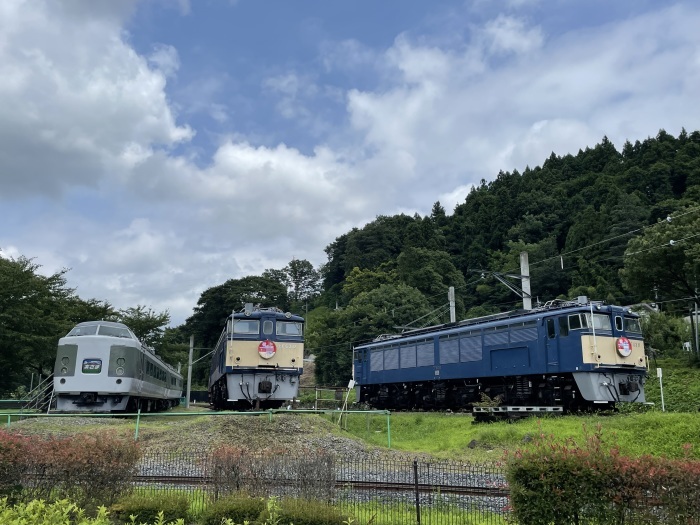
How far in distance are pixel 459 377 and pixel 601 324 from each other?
24.2 ft

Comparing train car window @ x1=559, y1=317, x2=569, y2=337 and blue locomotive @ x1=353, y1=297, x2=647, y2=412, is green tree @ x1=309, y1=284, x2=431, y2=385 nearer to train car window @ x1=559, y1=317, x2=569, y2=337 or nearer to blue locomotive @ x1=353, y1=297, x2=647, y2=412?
blue locomotive @ x1=353, y1=297, x2=647, y2=412

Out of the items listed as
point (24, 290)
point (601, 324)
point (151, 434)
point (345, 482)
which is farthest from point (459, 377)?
point (24, 290)

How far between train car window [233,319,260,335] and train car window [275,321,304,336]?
0.82 meters

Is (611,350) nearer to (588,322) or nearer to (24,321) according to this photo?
(588,322)

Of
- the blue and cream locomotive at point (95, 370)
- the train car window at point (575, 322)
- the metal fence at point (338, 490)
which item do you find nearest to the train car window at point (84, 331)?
the blue and cream locomotive at point (95, 370)

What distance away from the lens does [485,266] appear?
77875 mm

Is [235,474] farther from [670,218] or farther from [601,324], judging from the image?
[670,218]

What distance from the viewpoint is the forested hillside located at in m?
32.7

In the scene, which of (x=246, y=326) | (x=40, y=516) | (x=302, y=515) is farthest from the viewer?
(x=246, y=326)

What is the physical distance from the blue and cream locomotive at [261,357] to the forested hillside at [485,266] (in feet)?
35.5

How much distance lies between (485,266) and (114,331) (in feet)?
199

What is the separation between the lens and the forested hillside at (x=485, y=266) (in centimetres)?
3266

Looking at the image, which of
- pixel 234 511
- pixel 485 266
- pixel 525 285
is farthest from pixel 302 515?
pixel 485 266

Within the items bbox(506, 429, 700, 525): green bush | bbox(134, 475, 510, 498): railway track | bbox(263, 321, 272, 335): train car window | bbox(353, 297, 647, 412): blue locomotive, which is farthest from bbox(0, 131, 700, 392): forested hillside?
bbox(506, 429, 700, 525): green bush
